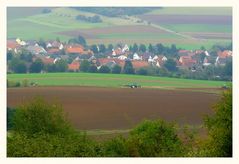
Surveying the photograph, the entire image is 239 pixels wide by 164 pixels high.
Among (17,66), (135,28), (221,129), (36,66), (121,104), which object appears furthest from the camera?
(135,28)

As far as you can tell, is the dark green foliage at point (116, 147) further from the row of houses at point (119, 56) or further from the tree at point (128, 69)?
the row of houses at point (119, 56)

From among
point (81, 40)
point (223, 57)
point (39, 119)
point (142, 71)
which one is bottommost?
point (39, 119)

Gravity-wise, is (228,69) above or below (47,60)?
below

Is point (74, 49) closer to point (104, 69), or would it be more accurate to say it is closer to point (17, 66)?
point (104, 69)

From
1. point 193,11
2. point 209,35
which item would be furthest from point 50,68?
point 209,35

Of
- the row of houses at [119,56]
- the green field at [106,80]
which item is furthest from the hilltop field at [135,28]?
the green field at [106,80]

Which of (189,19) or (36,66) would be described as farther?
(36,66)

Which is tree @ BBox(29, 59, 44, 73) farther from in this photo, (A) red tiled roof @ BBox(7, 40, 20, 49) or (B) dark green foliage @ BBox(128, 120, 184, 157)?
(B) dark green foliage @ BBox(128, 120, 184, 157)

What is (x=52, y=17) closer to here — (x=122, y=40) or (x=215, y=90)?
(x=122, y=40)
